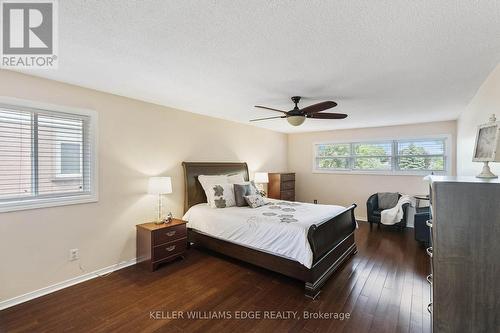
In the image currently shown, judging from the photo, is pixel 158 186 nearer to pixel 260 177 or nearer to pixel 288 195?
pixel 260 177

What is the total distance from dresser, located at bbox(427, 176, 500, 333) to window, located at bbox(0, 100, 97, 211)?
11.5ft

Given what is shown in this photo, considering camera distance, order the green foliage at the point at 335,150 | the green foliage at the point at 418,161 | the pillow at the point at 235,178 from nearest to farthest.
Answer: the pillow at the point at 235,178, the green foliage at the point at 418,161, the green foliage at the point at 335,150

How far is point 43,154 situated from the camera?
2535mm

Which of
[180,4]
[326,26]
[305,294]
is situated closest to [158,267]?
[305,294]

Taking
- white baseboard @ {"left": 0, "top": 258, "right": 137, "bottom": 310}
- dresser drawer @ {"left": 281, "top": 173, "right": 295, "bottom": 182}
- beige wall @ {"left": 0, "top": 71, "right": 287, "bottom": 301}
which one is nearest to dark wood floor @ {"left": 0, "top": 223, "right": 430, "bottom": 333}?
white baseboard @ {"left": 0, "top": 258, "right": 137, "bottom": 310}

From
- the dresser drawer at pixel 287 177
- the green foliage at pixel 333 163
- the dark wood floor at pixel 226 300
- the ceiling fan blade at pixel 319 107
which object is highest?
the ceiling fan blade at pixel 319 107

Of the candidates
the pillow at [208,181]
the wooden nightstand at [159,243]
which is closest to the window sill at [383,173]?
the pillow at [208,181]

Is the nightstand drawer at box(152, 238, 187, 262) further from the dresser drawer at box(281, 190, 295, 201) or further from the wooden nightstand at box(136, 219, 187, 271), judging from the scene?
the dresser drawer at box(281, 190, 295, 201)

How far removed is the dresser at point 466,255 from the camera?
4.63 ft

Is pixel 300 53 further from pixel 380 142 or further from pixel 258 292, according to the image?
pixel 380 142

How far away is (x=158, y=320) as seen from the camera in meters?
2.10

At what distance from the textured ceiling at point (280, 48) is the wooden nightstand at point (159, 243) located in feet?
6.01

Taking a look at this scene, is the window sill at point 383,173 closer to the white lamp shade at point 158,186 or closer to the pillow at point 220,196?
the pillow at point 220,196

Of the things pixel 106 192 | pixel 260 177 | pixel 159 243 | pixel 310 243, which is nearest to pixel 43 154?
pixel 106 192
